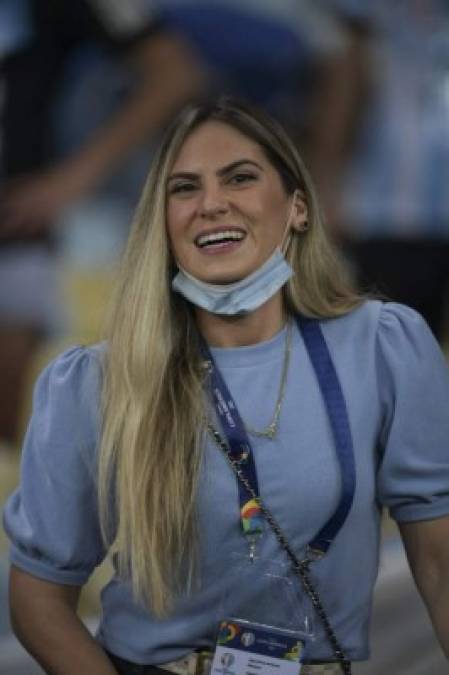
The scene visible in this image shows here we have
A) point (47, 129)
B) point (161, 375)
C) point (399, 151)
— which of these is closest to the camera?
point (161, 375)

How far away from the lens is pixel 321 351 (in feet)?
6.68

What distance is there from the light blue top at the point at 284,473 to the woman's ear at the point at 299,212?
0.18 metres

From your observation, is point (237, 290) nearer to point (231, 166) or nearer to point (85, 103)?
point (231, 166)

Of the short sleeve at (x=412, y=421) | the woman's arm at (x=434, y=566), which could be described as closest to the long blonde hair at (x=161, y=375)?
the short sleeve at (x=412, y=421)

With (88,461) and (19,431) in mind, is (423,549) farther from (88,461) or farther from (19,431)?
(19,431)

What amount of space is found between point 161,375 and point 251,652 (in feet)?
1.50

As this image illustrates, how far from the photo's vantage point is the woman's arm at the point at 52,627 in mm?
2020

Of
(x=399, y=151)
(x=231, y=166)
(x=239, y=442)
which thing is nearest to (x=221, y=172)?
(x=231, y=166)

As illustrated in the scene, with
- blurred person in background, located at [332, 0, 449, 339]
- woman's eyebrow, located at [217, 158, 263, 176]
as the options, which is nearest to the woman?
woman's eyebrow, located at [217, 158, 263, 176]

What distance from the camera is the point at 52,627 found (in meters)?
2.04

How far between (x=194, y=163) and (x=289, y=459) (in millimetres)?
510

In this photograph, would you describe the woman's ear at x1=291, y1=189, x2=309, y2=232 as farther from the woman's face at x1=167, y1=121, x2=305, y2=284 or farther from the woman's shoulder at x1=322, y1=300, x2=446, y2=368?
the woman's shoulder at x1=322, y1=300, x2=446, y2=368

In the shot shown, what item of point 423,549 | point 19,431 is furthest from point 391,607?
point 423,549

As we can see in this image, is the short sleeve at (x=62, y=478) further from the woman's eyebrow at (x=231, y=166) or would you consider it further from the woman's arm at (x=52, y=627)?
the woman's eyebrow at (x=231, y=166)
